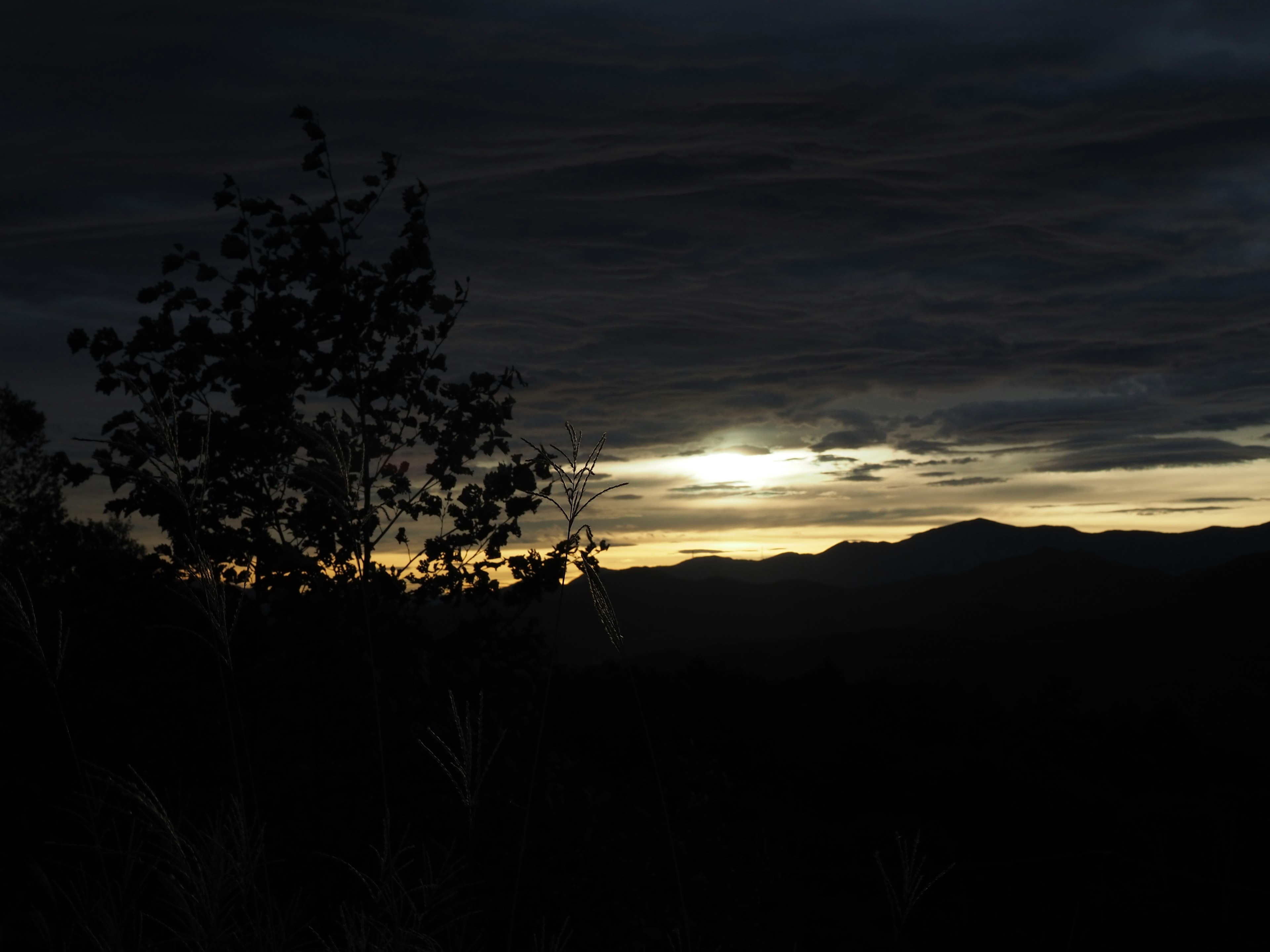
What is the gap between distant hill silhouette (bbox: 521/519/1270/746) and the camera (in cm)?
9106

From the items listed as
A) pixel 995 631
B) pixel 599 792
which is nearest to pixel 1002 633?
pixel 995 631

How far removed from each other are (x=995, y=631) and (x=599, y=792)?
123937 millimetres

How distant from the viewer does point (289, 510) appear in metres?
6.67

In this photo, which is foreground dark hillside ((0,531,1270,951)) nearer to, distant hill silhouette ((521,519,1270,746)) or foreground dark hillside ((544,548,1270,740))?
foreground dark hillside ((544,548,1270,740))

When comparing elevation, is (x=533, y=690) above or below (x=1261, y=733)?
above

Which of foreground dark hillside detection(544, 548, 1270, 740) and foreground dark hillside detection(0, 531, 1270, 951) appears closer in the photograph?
foreground dark hillside detection(0, 531, 1270, 951)

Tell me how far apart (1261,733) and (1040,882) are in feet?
239

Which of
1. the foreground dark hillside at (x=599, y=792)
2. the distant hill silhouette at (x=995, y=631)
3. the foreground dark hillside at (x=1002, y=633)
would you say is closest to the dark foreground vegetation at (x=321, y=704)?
the foreground dark hillside at (x=599, y=792)

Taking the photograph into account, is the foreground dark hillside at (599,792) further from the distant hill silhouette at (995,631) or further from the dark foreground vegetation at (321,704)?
the distant hill silhouette at (995,631)

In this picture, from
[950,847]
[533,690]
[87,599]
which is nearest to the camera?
[533,690]

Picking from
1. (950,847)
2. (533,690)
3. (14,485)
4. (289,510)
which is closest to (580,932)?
(533,690)

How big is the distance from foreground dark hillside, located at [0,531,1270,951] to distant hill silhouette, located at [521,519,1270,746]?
13.4 m

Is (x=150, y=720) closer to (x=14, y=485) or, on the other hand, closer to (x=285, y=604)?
(x=285, y=604)

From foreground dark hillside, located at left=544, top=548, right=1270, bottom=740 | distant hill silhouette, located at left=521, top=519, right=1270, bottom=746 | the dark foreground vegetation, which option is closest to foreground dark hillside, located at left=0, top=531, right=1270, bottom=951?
the dark foreground vegetation
